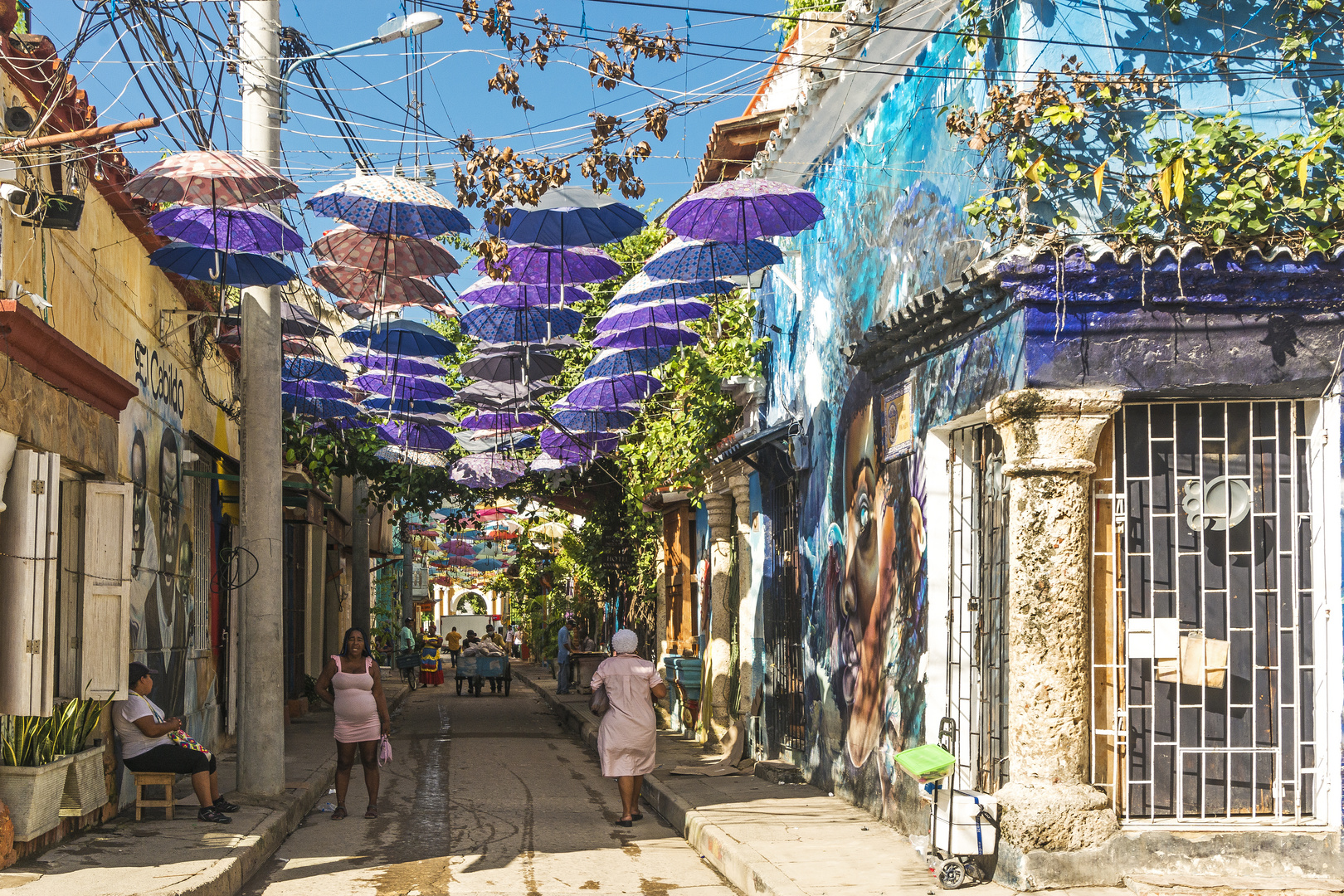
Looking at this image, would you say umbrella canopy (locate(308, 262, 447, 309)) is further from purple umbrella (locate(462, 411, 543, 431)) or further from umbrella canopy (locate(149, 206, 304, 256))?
purple umbrella (locate(462, 411, 543, 431))

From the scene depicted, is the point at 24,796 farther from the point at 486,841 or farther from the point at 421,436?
the point at 421,436

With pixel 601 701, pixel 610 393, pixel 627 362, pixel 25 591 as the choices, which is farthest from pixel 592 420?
pixel 25 591

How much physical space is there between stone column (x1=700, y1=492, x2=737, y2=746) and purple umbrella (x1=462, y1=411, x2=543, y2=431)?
10.8 feet

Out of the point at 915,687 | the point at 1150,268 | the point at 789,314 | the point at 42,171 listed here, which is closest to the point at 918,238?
the point at 1150,268

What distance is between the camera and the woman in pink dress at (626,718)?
11.3 m

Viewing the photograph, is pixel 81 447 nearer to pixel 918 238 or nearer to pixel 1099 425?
pixel 918 238

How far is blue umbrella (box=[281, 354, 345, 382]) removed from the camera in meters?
16.6

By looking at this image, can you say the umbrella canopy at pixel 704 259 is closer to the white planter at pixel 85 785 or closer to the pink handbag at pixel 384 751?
the pink handbag at pixel 384 751

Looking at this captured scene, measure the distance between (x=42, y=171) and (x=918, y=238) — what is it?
6.19 metres

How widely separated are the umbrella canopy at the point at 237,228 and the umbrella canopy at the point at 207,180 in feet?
3.39

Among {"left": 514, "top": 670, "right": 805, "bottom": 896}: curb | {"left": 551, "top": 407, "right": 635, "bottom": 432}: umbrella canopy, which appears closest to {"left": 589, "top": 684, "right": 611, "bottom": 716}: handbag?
{"left": 514, "top": 670, "right": 805, "bottom": 896}: curb

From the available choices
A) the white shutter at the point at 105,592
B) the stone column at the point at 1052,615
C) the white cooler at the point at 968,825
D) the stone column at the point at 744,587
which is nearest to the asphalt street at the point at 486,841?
the white cooler at the point at 968,825

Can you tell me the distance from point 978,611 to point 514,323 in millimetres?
7977

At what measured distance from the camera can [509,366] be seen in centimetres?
→ 1744
